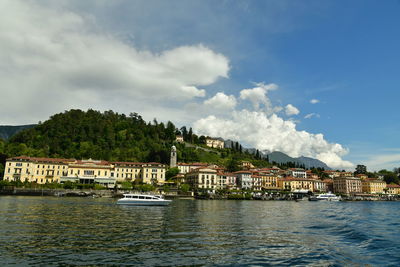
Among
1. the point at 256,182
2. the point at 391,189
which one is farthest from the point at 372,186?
the point at 256,182

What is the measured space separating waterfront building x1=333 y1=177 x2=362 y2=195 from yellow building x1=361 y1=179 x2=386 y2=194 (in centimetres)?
368

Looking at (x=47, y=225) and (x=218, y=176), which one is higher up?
(x=218, y=176)

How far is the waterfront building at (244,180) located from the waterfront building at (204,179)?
557 inches

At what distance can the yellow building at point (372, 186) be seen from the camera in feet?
475

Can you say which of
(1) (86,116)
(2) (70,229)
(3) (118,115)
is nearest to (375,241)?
(2) (70,229)

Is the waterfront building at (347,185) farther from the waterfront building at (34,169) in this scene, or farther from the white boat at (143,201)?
the waterfront building at (34,169)

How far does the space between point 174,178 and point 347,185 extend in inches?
3201

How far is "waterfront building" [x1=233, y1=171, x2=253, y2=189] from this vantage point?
392 ft

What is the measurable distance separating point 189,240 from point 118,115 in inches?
6382

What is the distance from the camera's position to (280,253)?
1568 centimetres

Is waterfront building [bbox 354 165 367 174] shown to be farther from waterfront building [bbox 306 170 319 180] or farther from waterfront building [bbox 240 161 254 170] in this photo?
waterfront building [bbox 240 161 254 170]

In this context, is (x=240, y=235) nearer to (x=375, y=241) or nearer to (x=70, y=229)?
(x=375, y=241)

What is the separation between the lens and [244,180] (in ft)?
395

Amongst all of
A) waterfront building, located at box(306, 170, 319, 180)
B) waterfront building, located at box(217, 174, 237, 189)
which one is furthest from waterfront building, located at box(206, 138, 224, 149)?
waterfront building, located at box(217, 174, 237, 189)
